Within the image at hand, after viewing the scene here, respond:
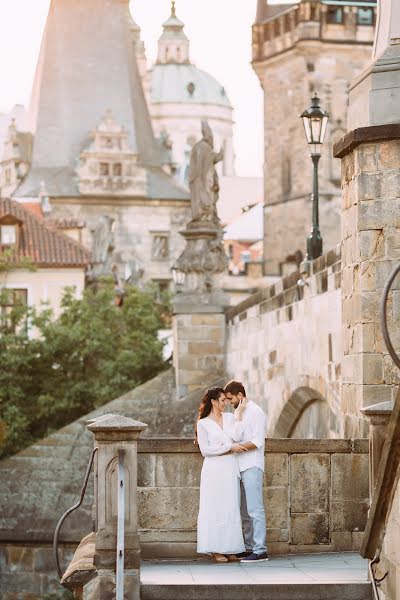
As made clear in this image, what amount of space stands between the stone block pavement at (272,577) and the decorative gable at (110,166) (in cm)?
7600

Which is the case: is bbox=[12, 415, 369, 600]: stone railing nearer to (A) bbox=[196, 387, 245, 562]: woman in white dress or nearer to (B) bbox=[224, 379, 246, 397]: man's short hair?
(A) bbox=[196, 387, 245, 562]: woman in white dress

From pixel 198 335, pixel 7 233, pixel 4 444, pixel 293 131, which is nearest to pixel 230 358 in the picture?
pixel 198 335

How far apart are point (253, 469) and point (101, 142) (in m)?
78.5

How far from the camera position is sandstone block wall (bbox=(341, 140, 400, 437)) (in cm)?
1498

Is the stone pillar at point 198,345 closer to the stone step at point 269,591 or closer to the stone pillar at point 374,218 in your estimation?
the stone pillar at point 374,218

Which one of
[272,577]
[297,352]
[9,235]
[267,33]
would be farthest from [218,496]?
[267,33]

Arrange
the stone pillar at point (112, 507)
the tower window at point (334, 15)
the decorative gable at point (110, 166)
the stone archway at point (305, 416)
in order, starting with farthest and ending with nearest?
1. the decorative gable at point (110, 166)
2. the tower window at point (334, 15)
3. the stone archway at point (305, 416)
4. the stone pillar at point (112, 507)

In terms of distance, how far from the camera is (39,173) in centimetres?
9162

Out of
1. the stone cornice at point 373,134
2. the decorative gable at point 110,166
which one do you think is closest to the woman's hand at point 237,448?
the stone cornice at point 373,134

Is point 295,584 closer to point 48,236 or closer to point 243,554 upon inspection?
point 243,554

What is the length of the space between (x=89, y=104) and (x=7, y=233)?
30.4 m

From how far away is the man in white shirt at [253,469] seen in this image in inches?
538

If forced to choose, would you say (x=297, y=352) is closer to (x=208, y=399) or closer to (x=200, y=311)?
(x=208, y=399)

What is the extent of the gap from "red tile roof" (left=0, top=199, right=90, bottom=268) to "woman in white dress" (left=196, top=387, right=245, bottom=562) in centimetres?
4876
